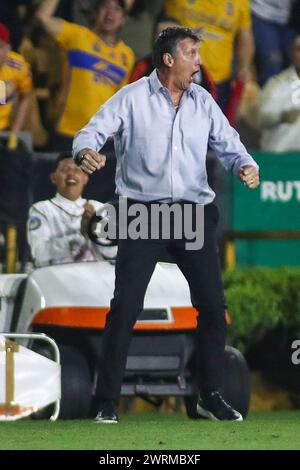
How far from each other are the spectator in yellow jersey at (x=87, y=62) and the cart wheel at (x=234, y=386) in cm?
305

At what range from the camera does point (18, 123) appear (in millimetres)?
9453

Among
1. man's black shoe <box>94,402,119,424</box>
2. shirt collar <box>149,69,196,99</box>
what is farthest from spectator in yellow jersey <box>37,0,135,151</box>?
man's black shoe <box>94,402,119,424</box>

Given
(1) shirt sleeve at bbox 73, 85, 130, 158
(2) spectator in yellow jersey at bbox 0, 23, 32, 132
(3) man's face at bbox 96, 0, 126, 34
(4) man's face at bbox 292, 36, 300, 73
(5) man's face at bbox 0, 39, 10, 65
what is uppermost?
(3) man's face at bbox 96, 0, 126, 34

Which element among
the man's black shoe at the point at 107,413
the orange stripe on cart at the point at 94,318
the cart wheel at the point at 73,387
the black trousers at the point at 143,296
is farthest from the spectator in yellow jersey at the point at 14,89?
the man's black shoe at the point at 107,413

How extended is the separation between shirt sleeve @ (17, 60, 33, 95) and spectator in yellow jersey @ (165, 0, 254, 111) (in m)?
1.13

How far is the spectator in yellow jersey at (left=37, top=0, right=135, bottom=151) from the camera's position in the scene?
31.3 feet

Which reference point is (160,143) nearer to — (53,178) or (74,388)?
(74,388)

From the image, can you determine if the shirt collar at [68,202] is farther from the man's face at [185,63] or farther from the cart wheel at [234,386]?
the man's face at [185,63]

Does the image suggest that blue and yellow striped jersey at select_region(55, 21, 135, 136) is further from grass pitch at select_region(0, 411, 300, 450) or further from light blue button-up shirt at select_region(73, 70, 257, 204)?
grass pitch at select_region(0, 411, 300, 450)

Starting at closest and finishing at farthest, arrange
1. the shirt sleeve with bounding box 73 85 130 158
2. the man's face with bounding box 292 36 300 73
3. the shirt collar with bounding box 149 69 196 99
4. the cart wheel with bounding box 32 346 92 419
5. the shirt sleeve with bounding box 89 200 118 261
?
1. the shirt sleeve with bounding box 73 85 130 158
2. the shirt collar with bounding box 149 69 196 99
3. the cart wheel with bounding box 32 346 92 419
4. the shirt sleeve with bounding box 89 200 118 261
5. the man's face with bounding box 292 36 300 73

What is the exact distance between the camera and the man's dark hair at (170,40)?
6184 mm

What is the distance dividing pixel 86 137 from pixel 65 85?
371 cm

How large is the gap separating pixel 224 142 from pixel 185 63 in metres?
0.39

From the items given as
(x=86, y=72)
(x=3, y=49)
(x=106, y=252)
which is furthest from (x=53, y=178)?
(x=86, y=72)
